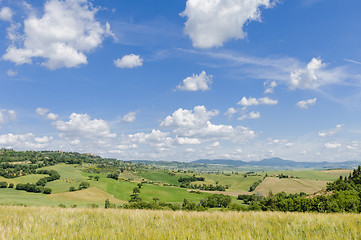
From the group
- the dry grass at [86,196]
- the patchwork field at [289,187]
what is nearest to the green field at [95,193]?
the dry grass at [86,196]

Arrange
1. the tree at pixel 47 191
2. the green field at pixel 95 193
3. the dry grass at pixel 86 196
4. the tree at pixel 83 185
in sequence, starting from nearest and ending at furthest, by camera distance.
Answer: the green field at pixel 95 193 < the dry grass at pixel 86 196 < the tree at pixel 47 191 < the tree at pixel 83 185

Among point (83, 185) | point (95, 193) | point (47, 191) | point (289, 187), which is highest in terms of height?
point (289, 187)

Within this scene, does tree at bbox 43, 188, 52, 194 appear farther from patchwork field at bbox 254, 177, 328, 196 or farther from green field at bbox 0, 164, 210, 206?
patchwork field at bbox 254, 177, 328, 196

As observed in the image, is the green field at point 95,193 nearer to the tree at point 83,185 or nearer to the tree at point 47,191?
the tree at point 47,191

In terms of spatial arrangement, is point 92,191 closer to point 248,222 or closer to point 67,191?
point 67,191

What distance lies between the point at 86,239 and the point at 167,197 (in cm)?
15830

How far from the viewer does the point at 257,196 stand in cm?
15312

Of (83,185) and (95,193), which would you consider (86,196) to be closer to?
(95,193)

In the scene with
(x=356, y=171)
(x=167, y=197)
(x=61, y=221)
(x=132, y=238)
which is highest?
(x=132, y=238)

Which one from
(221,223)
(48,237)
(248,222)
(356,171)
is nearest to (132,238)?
(48,237)

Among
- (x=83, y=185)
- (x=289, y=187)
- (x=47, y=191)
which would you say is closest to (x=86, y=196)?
(x=83, y=185)

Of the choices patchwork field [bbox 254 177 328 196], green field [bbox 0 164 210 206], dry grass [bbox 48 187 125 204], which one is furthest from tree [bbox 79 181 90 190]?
patchwork field [bbox 254 177 328 196]

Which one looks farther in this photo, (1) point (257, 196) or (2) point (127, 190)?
(2) point (127, 190)

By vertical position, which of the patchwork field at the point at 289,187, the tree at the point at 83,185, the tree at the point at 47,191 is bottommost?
the tree at the point at 47,191
